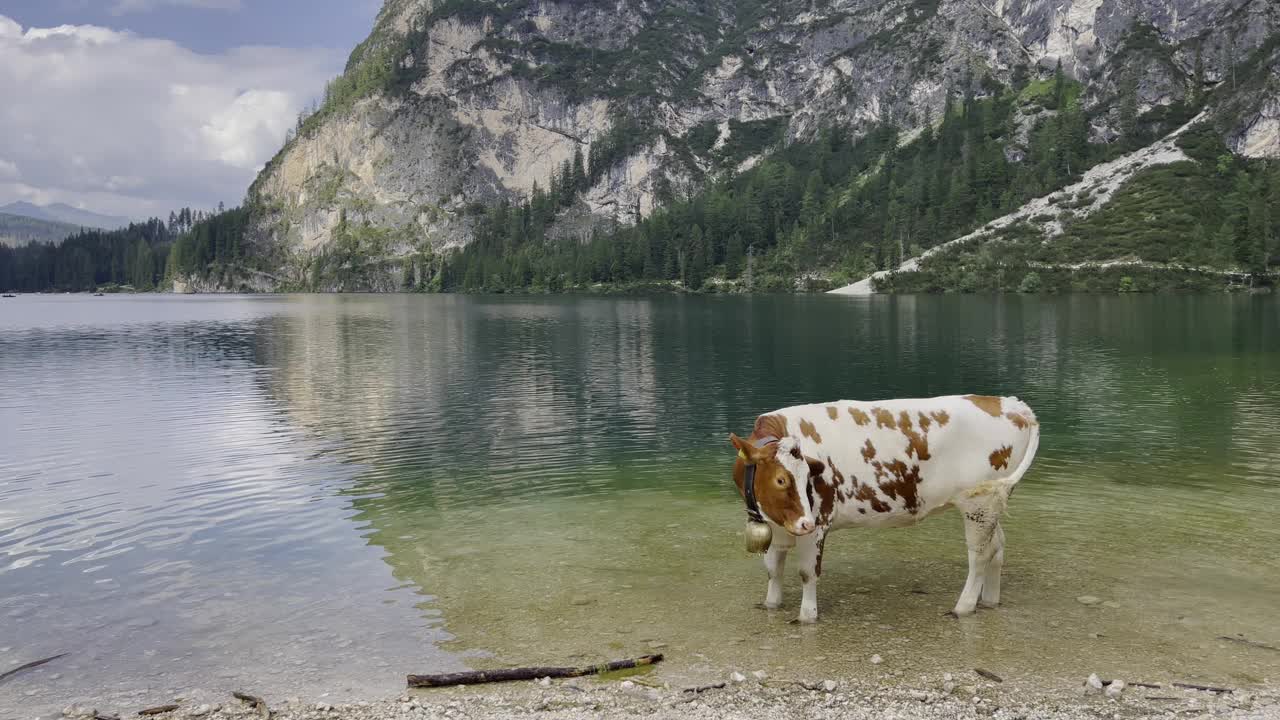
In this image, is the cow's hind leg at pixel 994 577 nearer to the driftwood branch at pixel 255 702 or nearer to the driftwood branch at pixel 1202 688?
the driftwood branch at pixel 1202 688

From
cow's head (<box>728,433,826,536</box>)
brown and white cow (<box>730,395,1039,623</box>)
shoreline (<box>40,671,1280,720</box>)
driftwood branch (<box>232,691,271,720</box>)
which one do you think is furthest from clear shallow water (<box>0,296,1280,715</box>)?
cow's head (<box>728,433,826,536</box>)

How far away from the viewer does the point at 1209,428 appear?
103ft

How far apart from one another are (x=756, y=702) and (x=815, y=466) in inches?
133

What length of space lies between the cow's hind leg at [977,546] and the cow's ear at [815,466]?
243cm

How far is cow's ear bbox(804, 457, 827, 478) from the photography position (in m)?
11.6

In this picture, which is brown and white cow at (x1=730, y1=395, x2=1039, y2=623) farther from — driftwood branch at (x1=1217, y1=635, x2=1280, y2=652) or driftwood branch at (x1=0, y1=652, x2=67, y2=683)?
driftwood branch at (x1=0, y1=652, x2=67, y2=683)

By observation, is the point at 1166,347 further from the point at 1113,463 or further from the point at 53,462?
the point at 53,462

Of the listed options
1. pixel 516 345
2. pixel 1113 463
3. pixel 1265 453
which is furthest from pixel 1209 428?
pixel 516 345

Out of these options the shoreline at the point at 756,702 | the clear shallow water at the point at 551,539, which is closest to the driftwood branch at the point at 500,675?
the shoreline at the point at 756,702

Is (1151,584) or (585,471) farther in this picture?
(585,471)

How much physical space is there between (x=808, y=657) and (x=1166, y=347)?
65.8 meters

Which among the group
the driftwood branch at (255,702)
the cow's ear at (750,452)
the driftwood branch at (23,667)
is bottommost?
the driftwood branch at (23,667)

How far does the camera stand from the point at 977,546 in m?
12.3

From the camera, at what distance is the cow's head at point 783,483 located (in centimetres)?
1113
